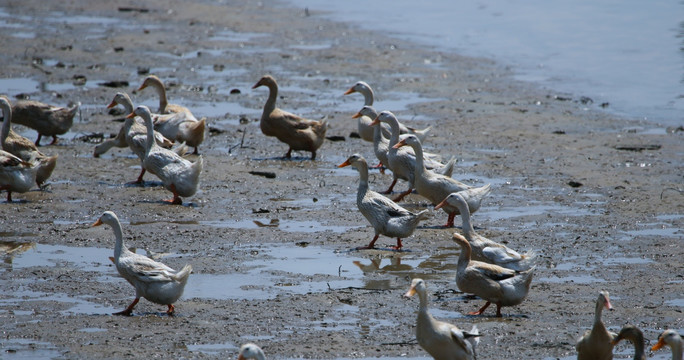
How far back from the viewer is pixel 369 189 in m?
11.2

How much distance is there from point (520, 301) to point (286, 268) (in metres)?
2.52

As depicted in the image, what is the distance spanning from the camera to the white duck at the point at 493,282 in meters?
8.47

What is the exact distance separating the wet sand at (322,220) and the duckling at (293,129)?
0.26 m

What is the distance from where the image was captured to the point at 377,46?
80.7 ft

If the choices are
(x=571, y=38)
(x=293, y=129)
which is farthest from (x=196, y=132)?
(x=571, y=38)

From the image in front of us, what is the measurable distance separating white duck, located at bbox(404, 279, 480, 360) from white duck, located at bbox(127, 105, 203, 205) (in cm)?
555

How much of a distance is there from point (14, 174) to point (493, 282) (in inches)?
252

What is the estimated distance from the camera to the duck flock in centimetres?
724

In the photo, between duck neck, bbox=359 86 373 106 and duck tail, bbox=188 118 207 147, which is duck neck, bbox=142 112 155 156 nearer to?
duck tail, bbox=188 118 207 147

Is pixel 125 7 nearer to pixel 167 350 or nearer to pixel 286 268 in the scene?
pixel 286 268

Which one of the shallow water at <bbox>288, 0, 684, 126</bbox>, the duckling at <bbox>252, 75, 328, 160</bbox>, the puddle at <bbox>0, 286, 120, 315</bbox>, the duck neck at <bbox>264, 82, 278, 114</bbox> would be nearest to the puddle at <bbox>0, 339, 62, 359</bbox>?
the puddle at <bbox>0, 286, 120, 315</bbox>

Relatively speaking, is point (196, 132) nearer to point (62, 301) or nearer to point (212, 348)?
point (62, 301)

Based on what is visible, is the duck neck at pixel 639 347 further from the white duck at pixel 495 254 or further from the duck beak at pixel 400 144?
the duck beak at pixel 400 144

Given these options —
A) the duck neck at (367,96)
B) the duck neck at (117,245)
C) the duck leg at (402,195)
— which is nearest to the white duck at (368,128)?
the duck neck at (367,96)
